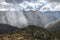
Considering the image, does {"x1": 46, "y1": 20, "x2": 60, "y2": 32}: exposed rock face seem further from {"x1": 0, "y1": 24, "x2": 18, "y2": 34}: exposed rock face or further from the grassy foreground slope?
{"x1": 0, "y1": 24, "x2": 18, "y2": 34}: exposed rock face

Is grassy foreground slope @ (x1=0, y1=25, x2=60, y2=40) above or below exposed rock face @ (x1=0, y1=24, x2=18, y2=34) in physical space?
below

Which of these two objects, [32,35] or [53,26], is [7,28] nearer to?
[32,35]

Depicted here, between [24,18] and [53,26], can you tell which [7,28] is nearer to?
[24,18]

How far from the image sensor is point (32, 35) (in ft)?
2.62

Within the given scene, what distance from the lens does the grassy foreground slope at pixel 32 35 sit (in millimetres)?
788

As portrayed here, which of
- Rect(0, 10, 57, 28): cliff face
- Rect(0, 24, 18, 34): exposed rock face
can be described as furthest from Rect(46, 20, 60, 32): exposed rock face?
Rect(0, 24, 18, 34): exposed rock face

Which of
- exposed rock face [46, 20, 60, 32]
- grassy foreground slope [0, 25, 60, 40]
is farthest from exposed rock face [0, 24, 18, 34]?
exposed rock face [46, 20, 60, 32]

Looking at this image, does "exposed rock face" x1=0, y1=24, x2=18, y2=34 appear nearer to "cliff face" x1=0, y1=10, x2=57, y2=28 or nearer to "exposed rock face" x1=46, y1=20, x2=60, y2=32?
"cliff face" x1=0, y1=10, x2=57, y2=28

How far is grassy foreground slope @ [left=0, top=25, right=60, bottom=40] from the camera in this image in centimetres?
79

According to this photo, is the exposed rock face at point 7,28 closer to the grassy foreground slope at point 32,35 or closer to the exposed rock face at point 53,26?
the grassy foreground slope at point 32,35

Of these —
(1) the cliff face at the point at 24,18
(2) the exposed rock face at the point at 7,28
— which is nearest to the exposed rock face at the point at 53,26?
(1) the cliff face at the point at 24,18

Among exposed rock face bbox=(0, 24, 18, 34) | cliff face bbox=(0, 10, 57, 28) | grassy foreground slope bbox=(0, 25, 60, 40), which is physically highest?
cliff face bbox=(0, 10, 57, 28)

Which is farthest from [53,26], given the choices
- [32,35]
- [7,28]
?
[7,28]

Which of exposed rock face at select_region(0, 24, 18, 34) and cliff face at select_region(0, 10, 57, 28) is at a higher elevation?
cliff face at select_region(0, 10, 57, 28)
